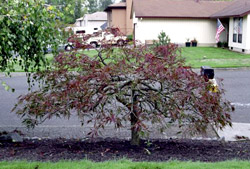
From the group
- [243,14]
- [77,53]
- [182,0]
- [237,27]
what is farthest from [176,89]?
[182,0]

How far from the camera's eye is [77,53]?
224 inches

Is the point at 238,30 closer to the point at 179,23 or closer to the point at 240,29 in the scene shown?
the point at 240,29

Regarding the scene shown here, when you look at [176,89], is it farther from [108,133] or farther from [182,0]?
[182,0]

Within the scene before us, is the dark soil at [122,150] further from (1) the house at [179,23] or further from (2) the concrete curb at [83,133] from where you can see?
(1) the house at [179,23]

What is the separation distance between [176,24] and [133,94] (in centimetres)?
2696

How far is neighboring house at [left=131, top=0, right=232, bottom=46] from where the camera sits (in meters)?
30.8

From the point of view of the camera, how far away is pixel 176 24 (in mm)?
31172

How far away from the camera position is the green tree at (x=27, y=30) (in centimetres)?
510

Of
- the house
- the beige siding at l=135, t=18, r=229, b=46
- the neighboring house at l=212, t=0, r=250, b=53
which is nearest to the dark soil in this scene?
the neighboring house at l=212, t=0, r=250, b=53

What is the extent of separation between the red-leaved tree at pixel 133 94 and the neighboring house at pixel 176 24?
2511 centimetres

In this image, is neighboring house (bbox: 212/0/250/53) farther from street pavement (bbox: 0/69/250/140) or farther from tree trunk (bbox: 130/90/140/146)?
tree trunk (bbox: 130/90/140/146)

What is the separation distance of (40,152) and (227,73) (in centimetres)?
1297

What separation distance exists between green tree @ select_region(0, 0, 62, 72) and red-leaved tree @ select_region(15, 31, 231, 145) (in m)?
0.47

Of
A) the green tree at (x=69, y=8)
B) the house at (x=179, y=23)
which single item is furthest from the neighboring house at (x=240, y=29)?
the green tree at (x=69, y=8)
